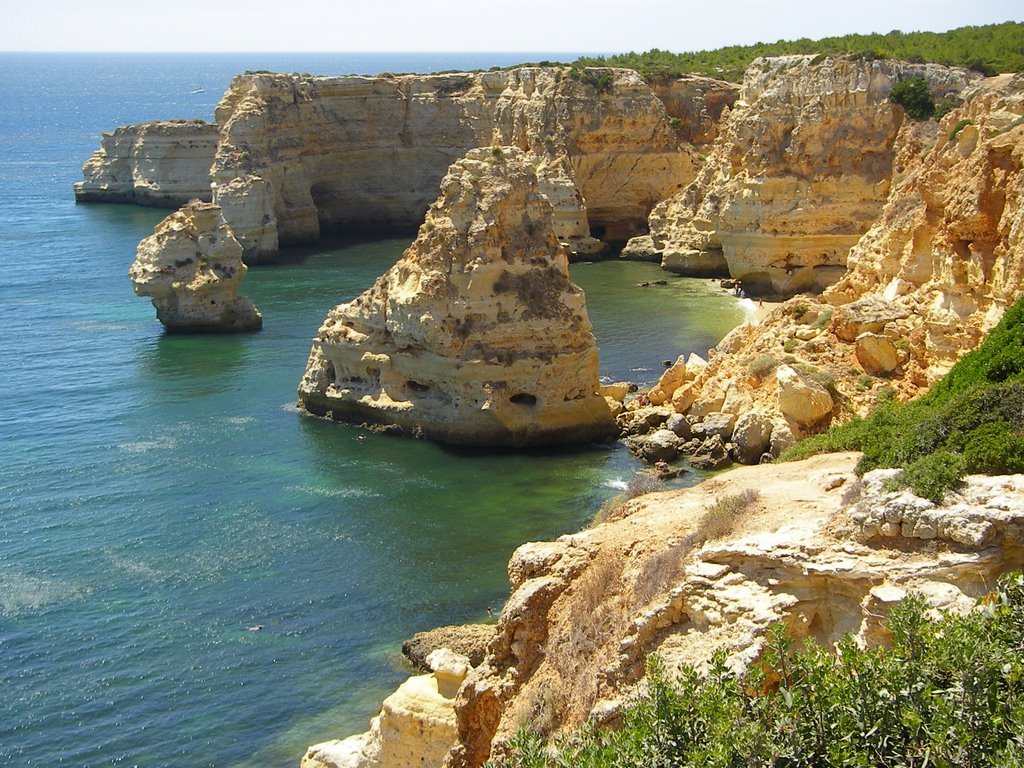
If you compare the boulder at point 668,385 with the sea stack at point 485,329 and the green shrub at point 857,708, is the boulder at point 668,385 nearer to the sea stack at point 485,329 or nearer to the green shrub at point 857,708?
the sea stack at point 485,329

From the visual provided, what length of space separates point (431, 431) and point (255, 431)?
233 inches

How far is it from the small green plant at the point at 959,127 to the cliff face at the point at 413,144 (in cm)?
3372

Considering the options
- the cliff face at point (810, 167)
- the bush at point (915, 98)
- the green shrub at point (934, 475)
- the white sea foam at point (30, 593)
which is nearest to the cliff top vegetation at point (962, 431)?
the green shrub at point (934, 475)

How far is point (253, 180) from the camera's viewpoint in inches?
2778

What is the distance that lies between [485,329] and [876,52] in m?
29.6

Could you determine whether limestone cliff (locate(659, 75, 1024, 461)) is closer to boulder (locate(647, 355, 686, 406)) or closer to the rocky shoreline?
the rocky shoreline

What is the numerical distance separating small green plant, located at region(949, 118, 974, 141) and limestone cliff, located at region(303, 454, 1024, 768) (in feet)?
67.3

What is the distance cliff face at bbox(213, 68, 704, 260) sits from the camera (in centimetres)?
7019

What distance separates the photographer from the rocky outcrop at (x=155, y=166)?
91562mm

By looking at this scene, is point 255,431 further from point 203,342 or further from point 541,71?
point 541,71

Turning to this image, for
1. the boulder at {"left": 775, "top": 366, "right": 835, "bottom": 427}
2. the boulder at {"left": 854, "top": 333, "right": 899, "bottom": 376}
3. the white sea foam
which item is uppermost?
Answer: the boulder at {"left": 854, "top": 333, "right": 899, "bottom": 376}

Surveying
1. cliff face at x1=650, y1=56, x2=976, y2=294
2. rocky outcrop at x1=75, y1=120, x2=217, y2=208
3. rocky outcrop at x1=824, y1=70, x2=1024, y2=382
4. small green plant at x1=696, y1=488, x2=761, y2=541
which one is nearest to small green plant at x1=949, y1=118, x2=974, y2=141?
rocky outcrop at x1=824, y1=70, x2=1024, y2=382

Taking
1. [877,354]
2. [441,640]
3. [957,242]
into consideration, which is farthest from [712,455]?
[441,640]

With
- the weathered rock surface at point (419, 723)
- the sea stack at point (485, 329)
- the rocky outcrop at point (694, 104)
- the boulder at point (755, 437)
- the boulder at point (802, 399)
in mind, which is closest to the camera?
the weathered rock surface at point (419, 723)
